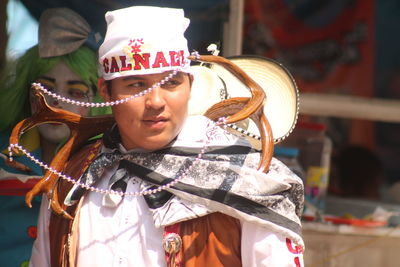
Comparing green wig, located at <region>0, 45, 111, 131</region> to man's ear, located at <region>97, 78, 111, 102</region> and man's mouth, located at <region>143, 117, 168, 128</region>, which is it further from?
man's mouth, located at <region>143, 117, 168, 128</region>

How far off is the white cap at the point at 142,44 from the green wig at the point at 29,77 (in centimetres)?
104

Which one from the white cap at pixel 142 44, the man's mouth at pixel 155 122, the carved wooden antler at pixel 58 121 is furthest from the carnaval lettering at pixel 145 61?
the carved wooden antler at pixel 58 121

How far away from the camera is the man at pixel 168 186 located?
2.20 m

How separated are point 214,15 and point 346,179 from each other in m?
1.58

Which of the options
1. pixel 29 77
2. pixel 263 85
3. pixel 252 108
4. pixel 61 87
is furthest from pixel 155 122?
pixel 29 77

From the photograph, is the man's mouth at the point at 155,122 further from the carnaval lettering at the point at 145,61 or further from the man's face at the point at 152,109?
the carnaval lettering at the point at 145,61

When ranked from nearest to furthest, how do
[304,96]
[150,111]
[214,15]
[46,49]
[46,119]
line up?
[150,111] → [46,119] → [46,49] → [214,15] → [304,96]

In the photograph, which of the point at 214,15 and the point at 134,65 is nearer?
the point at 134,65

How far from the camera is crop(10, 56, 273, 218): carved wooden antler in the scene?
2277 millimetres

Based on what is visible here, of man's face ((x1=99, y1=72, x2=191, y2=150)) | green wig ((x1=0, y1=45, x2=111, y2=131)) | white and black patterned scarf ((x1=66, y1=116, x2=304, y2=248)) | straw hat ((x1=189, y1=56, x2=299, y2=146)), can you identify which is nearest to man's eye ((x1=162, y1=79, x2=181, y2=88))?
man's face ((x1=99, y1=72, x2=191, y2=150))

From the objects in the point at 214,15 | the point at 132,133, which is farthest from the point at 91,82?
the point at 132,133

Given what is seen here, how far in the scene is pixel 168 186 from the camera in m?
2.25

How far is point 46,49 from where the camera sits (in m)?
3.31

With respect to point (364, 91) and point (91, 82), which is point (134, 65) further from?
point (364, 91)
